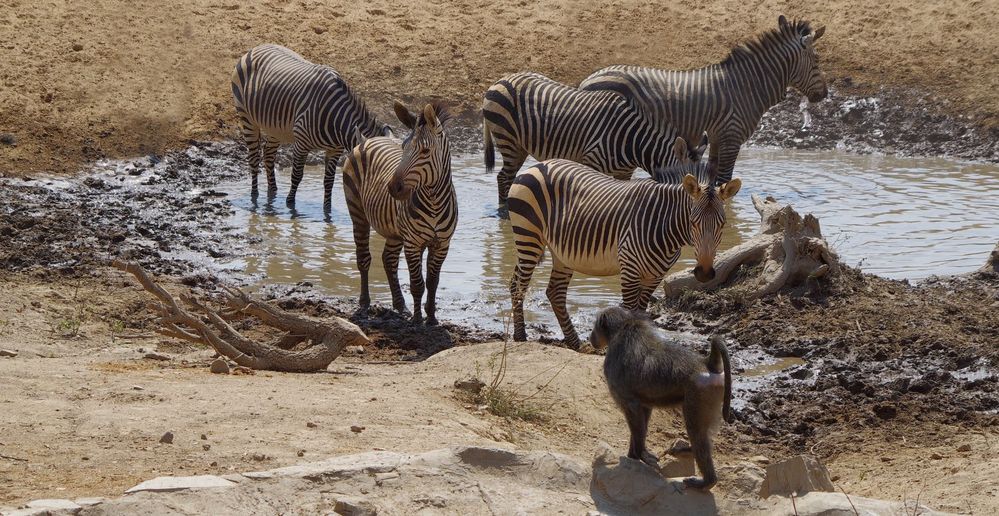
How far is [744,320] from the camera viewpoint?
953cm

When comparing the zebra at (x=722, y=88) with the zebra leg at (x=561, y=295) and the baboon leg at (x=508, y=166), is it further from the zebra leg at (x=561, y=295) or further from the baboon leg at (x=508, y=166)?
the zebra leg at (x=561, y=295)

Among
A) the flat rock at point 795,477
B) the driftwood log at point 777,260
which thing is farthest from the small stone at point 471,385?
the driftwood log at point 777,260

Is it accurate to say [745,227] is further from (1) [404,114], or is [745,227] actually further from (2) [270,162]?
(2) [270,162]

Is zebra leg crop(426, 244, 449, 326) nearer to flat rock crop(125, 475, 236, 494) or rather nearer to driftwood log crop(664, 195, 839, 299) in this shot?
driftwood log crop(664, 195, 839, 299)

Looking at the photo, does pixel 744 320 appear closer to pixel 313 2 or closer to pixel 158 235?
pixel 158 235

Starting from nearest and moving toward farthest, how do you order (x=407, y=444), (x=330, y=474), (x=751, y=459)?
(x=330, y=474) → (x=407, y=444) → (x=751, y=459)

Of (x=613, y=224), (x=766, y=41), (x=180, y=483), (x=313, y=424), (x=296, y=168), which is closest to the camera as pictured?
(x=180, y=483)

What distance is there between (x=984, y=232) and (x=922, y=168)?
3.78 m

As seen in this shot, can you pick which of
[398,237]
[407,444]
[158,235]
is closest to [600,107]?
[398,237]

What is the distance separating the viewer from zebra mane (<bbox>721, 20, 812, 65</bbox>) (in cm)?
1545

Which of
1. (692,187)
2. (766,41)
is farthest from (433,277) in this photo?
(766,41)

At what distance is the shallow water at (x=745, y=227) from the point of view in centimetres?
1114

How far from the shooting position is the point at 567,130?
13.5m

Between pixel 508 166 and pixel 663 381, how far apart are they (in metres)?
9.24
